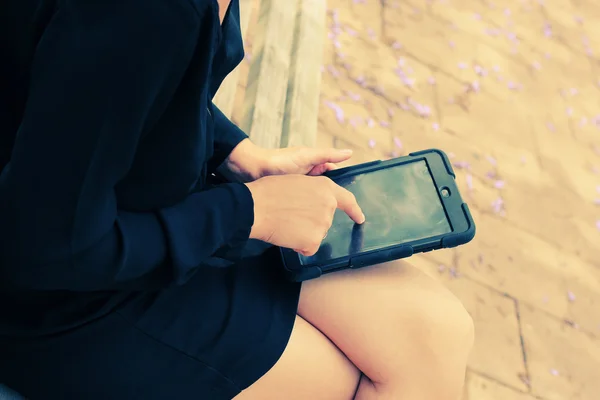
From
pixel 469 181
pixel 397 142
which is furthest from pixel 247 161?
pixel 469 181

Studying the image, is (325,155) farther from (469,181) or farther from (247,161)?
(469,181)

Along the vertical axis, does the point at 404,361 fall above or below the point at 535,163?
above

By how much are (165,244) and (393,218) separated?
0.41 metres

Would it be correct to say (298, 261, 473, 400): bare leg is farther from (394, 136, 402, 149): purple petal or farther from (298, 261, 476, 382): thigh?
(394, 136, 402, 149): purple petal

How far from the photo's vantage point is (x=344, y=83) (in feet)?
6.44

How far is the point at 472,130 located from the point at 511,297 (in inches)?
27.0

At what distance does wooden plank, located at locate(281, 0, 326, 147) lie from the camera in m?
1.59

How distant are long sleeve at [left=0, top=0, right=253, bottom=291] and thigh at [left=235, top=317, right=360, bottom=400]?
10.9 inches

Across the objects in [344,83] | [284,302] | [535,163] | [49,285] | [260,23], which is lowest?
[535,163]

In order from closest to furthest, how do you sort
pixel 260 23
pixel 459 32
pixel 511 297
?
pixel 511 297 → pixel 260 23 → pixel 459 32

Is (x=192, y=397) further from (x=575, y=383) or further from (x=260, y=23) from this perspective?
(x=260, y=23)

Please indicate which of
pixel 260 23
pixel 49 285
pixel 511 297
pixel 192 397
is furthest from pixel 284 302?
pixel 260 23

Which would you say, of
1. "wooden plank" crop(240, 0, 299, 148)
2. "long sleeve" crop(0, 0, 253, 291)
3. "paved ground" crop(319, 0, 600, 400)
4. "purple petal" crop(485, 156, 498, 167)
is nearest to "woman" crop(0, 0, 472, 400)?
"long sleeve" crop(0, 0, 253, 291)

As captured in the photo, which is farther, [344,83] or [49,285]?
[344,83]
